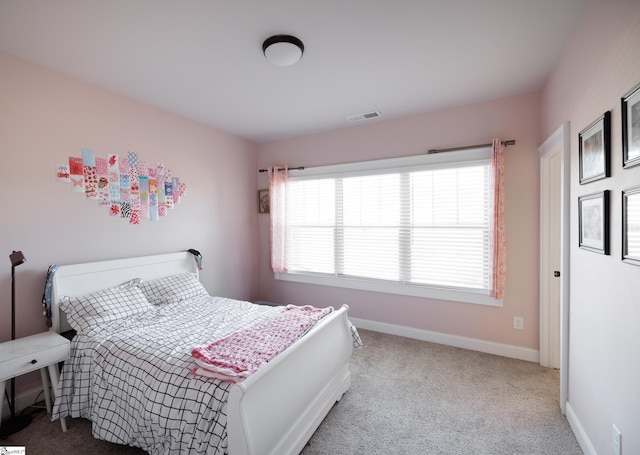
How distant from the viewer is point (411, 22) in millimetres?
1798

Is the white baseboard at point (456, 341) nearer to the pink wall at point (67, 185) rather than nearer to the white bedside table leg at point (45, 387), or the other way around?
the pink wall at point (67, 185)

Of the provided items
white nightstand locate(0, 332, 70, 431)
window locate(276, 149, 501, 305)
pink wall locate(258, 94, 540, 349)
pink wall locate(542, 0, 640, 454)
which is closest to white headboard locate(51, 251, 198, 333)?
white nightstand locate(0, 332, 70, 431)

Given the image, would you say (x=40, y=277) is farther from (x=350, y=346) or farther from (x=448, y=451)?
(x=448, y=451)

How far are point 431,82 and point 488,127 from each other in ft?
2.91

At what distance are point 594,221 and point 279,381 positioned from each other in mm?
1958

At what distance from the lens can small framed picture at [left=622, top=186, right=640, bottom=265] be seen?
3.97 ft

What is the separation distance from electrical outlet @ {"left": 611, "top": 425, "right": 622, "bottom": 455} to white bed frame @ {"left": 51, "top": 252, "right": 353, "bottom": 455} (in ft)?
4.98

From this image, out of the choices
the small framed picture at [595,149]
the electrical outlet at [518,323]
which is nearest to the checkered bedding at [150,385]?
the electrical outlet at [518,323]

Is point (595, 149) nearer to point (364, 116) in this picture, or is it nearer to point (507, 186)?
point (507, 186)

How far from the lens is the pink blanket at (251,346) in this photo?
1508 mm

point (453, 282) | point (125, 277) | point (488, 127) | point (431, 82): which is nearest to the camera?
point (431, 82)

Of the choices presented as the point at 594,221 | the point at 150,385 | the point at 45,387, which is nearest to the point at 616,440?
the point at 594,221

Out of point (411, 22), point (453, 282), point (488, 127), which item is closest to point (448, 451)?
point (453, 282)

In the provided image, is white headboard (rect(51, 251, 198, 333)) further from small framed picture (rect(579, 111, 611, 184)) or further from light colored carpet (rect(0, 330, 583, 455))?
small framed picture (rect(579, 111, 611, 184))
